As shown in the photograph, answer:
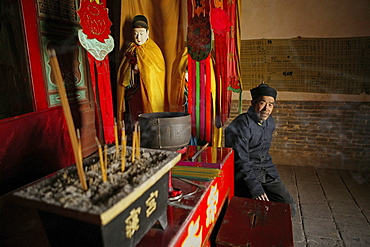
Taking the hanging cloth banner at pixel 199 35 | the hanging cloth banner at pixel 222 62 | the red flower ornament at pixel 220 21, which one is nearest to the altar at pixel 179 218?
the hanging cloth banner at pixel 222 62

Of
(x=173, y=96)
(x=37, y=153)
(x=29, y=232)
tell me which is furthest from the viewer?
(x=173, y=96)

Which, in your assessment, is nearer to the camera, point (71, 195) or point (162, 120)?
Answer: point (71, 195)

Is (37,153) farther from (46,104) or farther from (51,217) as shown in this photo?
(51,217)

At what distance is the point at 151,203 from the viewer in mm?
1170

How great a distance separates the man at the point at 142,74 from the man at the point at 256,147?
1231 millimetres

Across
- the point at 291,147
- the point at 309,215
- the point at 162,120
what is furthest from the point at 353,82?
the point at 162,120

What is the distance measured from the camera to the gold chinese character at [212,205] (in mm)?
1890

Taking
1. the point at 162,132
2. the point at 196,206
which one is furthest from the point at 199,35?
the point at 196,206

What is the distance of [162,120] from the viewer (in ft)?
6.87

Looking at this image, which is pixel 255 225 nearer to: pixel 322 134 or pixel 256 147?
pixel 256 147

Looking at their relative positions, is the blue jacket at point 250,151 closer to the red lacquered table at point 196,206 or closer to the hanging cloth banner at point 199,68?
the red lacquered table at point 196,206

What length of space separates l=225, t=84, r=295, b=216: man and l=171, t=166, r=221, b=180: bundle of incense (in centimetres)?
93

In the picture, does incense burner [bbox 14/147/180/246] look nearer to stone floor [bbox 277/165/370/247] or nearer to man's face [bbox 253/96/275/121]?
man's face [bbox 253/96/275/121]

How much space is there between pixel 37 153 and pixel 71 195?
158cm
